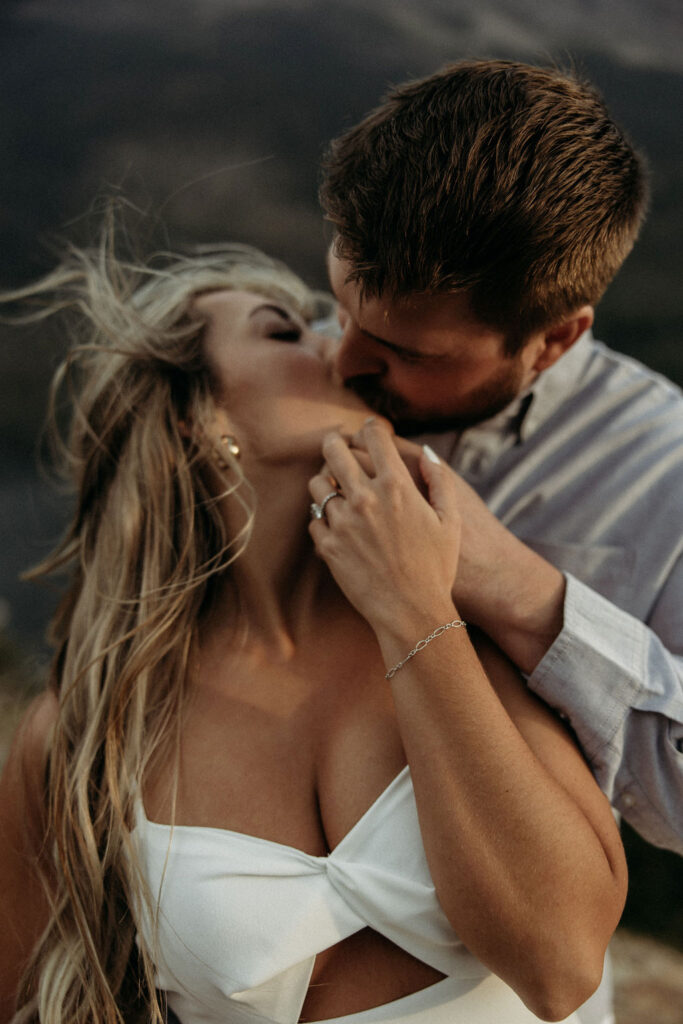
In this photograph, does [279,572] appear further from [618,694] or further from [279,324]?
[618,694]

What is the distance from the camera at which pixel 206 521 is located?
1867 mm

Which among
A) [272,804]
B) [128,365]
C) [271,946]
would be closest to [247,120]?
[128,365]

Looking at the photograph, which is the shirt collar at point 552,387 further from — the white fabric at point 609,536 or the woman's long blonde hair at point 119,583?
the woman's long blonde hair at point 119,583

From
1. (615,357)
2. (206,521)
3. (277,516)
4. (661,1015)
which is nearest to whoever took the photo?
(277,516)

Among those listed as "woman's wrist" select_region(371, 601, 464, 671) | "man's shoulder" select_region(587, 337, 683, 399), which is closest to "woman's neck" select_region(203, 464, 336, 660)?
"woman's wrist" select_region(371, 601, 464, 671)

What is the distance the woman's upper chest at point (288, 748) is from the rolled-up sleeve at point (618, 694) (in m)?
0.37

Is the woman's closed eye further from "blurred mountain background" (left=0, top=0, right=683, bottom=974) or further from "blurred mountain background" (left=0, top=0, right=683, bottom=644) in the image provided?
"blurred mountain background" (left=0, top=0, right=683, bottom=644)

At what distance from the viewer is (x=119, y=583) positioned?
1850mm

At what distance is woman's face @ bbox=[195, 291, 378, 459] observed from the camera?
1688mm

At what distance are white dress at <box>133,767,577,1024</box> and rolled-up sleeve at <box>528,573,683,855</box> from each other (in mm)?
380

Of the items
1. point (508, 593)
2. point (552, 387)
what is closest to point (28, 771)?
point (508, 593)

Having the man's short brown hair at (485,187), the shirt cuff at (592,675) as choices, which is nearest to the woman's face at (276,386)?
the man's short brown hair at (485,187)

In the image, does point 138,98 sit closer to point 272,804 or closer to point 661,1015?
point 272,804

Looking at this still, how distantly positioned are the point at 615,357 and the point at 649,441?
13.4 inches
